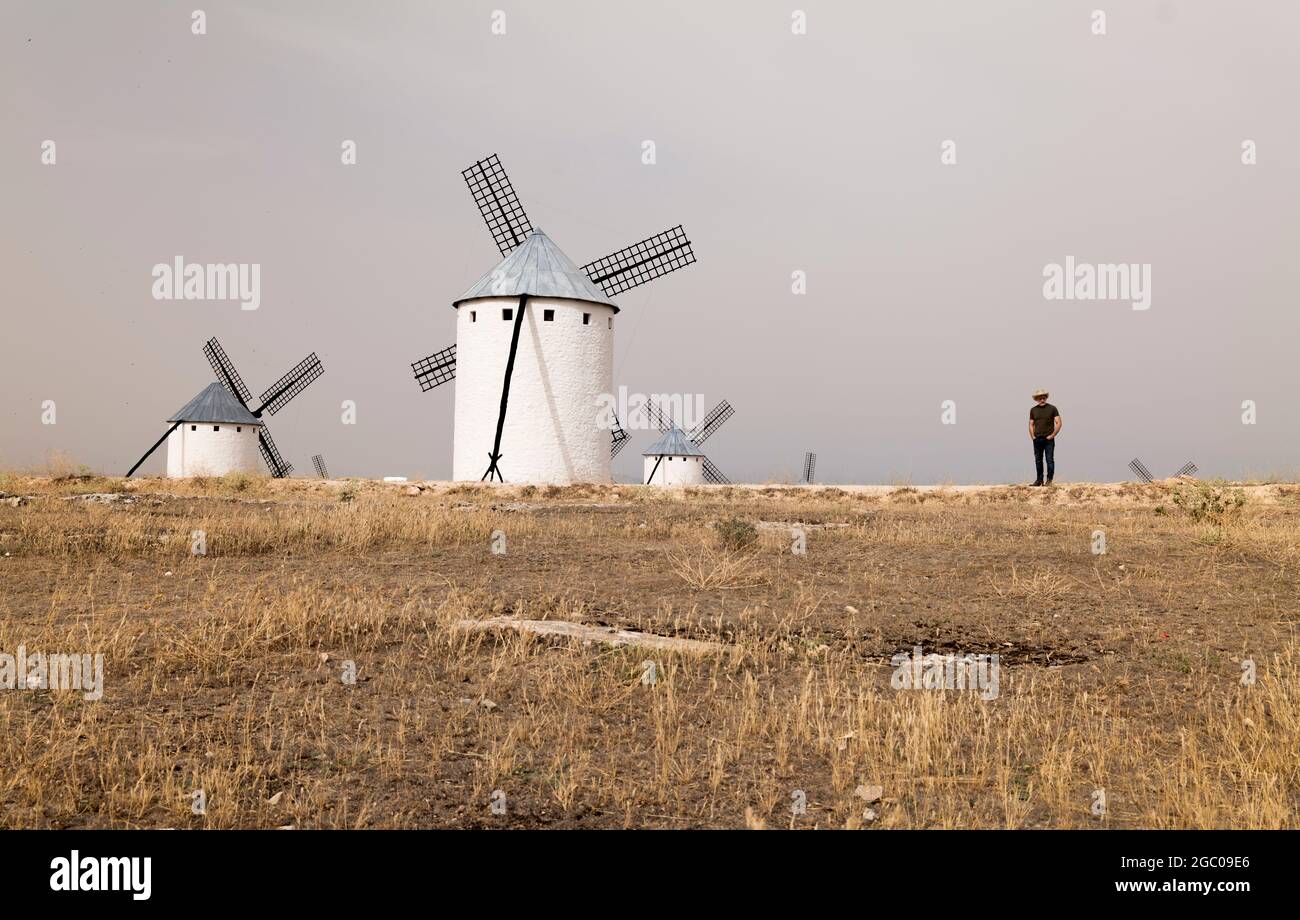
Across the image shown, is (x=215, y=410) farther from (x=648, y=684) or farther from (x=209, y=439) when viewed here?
(x=648, y=684)

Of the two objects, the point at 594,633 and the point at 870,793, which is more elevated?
the point at 594,633

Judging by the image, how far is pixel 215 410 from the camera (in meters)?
38.0

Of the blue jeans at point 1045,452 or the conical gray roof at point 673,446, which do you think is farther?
the conical gray roof at point 673,446

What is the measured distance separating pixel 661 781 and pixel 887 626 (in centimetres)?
374

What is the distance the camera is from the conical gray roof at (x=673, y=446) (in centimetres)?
5381

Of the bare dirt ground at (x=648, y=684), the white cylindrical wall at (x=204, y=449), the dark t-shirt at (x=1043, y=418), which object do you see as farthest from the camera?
the white cylindrical wall at (x=204, y=449)

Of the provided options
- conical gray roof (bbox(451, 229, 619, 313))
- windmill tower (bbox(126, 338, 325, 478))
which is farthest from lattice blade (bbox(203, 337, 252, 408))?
conical gray roof (bbox(451, 229, 619, 313))

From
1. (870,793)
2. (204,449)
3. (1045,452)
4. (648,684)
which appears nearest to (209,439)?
(204,449)

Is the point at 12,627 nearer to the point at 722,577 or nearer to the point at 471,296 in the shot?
the point at 722,577

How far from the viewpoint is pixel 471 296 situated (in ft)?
86.5

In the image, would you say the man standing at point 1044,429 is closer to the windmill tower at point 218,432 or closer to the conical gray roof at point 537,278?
the conical gray roof at point 537,278

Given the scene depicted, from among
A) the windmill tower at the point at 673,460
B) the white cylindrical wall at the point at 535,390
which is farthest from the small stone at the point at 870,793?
the windmill tower at the point at 673,460

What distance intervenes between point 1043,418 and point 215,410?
30.8 m

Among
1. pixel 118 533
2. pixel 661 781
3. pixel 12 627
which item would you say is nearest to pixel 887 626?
pixel 661 781
